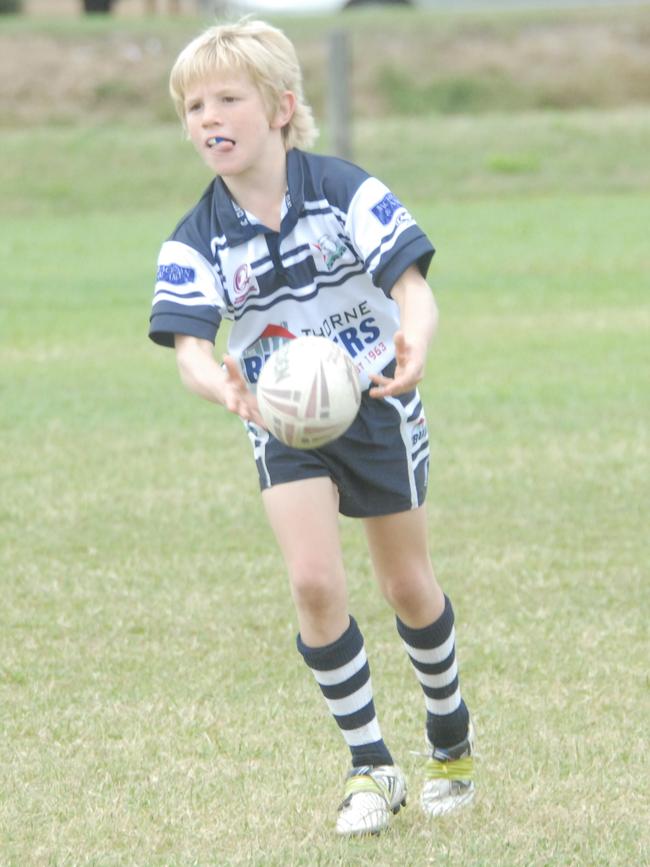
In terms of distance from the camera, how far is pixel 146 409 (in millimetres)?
11445

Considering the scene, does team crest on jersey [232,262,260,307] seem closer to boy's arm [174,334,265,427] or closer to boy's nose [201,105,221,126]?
boy's arm [174,334,265,427]

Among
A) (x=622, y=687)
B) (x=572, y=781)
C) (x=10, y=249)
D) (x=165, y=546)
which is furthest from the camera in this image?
(x=10, y=249)

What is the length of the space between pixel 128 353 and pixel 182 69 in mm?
9699

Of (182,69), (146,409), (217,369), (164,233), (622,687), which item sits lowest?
(164,233)

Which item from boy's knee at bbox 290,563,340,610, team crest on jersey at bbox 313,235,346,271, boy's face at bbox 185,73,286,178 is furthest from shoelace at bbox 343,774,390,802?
boy's face at bbox 185,73,286,178

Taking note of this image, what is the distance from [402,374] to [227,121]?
2.81 ft

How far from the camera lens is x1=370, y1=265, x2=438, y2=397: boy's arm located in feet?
13.7

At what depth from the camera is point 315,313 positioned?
456cm

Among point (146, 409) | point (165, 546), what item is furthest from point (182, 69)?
point (146, 409)

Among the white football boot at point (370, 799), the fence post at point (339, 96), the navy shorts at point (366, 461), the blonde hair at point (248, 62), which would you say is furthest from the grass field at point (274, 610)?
the fence post at point (339, 96)

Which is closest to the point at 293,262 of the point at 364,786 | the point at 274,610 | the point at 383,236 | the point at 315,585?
the point at 383,236

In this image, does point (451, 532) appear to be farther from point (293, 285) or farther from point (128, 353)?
point (128, 353)

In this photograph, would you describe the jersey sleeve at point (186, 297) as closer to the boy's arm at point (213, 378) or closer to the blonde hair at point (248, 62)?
the boy's arm at point (213, 378)

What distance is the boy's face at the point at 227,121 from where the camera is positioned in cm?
446
